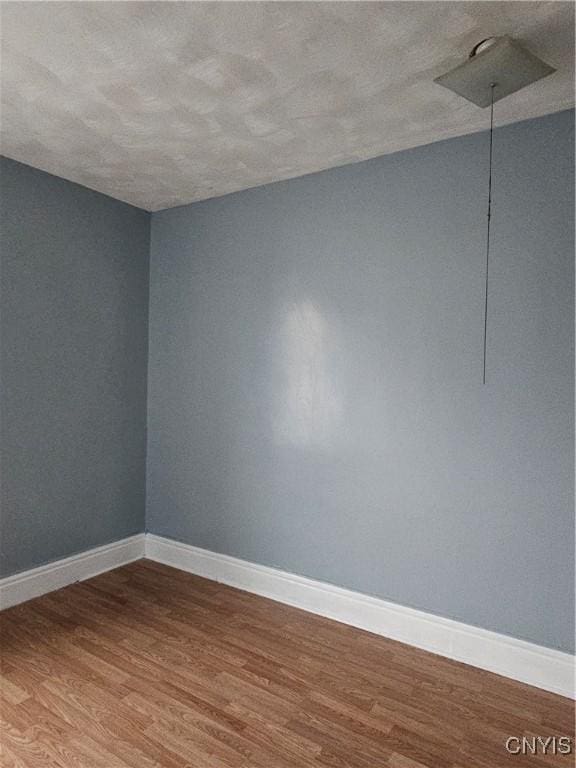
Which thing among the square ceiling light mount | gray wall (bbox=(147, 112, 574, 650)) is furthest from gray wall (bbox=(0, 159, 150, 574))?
the square ceiling light mount

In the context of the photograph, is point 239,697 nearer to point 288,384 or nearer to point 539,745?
point 539,745

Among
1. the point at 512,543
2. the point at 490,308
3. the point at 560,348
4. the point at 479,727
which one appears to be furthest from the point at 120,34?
the point at 479,727

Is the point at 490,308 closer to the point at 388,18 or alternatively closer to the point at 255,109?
the point at 388,18

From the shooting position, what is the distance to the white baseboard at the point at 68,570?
2764 mm

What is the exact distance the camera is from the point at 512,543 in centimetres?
223

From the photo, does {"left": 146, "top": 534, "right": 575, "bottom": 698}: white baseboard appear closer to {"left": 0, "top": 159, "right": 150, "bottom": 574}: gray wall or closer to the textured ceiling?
{"left": 0, "top": 159, "right": 150, "bottom": 574}: gray wall

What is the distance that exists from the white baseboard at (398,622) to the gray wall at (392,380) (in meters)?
0.06

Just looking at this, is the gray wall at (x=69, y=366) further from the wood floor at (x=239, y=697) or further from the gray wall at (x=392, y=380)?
the wood floor at (x=239, y=697)

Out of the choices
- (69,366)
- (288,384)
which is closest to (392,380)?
(288,384)

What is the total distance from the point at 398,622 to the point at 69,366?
8.00 feet

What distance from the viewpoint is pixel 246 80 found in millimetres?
1938

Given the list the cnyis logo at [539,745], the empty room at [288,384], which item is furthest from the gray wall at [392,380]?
the cnyis logo at [539,745]

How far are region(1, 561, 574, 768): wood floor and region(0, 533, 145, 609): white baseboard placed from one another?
0.08 m

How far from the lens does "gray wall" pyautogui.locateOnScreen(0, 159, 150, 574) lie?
2781 mm
